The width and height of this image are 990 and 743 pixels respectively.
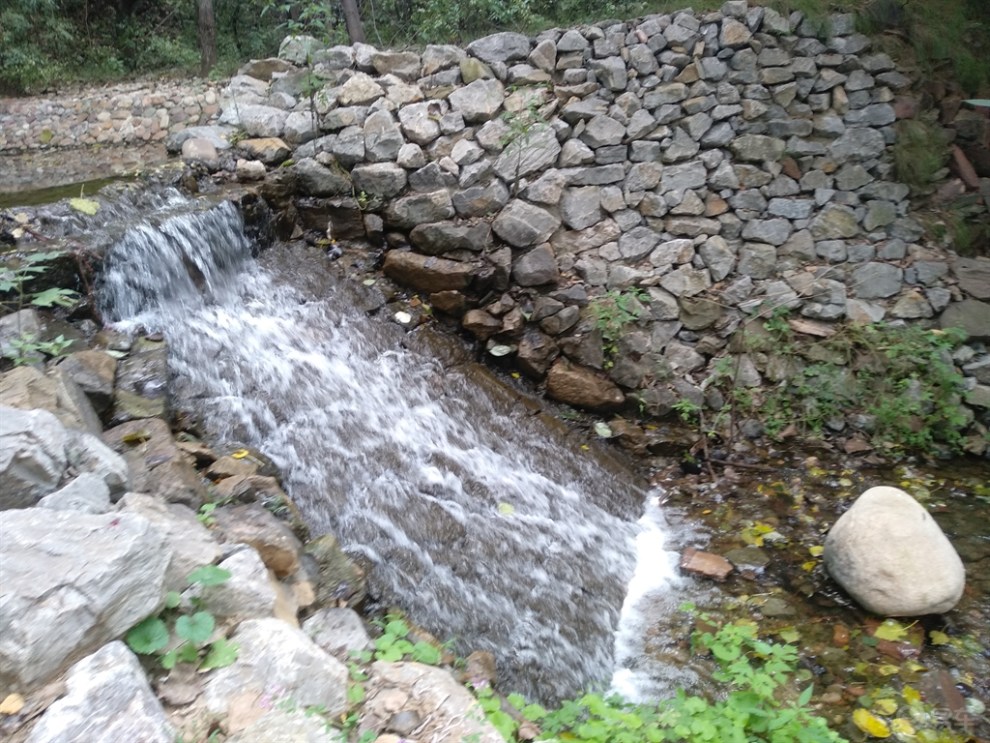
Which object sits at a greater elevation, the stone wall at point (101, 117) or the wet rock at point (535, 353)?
the stone wall at point (101, 117)

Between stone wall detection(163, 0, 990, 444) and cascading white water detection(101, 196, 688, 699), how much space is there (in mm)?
690

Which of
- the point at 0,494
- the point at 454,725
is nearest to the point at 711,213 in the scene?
the point at 454,725

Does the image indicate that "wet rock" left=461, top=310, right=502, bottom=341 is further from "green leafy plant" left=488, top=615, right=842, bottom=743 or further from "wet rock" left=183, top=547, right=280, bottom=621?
"wet rock" left=183, top=547, right=280, bottom=621

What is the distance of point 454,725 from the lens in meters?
1.89

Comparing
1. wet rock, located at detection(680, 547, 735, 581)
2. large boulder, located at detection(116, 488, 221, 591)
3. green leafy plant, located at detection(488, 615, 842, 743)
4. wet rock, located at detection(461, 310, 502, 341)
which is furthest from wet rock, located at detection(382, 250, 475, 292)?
green leafy plant, located at detection(488, 615, 842, 743)

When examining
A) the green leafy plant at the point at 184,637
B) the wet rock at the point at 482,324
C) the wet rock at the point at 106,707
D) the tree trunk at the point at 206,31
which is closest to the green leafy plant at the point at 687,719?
the green leafy plant at the point at 184,637

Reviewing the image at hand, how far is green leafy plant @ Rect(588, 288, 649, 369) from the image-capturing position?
4809 mm

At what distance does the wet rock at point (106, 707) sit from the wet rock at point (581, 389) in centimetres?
350

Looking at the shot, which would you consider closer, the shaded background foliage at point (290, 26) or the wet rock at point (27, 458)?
the wet rock at point (27, 458)

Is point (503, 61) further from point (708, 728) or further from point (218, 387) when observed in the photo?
point (708, 728)

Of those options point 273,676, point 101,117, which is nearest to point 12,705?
point 273,676

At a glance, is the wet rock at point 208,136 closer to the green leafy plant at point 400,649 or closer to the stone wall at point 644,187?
the stone wall at point 644,187

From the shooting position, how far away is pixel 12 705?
1.43 meters

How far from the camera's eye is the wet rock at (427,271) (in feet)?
16.1
